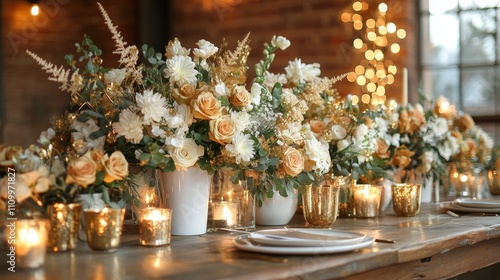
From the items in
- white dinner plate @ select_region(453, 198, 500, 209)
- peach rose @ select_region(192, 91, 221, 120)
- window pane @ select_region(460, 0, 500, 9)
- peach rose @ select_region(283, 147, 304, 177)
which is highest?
window pane @ select_region(460, 0, 500, 9)

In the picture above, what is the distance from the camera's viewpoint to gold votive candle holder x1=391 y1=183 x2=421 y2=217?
2.47 m

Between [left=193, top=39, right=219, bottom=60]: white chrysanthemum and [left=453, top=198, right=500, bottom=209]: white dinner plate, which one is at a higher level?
[left=193, top=39, right=219, bottom=60]: white chrysanthemum

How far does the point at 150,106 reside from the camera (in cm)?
185

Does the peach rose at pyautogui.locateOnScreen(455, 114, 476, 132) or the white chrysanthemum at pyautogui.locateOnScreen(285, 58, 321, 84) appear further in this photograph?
the peach rose at pyautogui.locateOnScreen(455, 114, 476, 132)

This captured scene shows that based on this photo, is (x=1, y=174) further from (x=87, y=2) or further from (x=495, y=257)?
(x=87, y=2)

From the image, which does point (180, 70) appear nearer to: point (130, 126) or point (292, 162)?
point (130, 126)

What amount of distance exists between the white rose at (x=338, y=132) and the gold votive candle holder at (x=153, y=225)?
0.71 m

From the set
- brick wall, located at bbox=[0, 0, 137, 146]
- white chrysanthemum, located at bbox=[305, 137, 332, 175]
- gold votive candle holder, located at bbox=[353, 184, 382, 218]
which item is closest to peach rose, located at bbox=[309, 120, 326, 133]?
white chrysanthemum, located at bbox=[305, 137, 332, 175]

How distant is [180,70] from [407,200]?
3.06ft

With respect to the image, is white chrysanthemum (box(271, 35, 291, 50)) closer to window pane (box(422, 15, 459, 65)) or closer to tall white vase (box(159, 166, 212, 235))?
tall white vase (box(159, 166, 212, 235))

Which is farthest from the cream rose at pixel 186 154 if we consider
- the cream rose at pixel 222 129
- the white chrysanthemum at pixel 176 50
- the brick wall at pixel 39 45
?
the brick wall at pixel 39 45

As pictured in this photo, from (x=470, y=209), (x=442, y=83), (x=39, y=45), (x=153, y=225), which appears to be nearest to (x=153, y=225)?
(x=153, y=225)

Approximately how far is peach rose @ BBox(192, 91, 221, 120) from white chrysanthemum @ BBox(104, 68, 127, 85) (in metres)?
0.21

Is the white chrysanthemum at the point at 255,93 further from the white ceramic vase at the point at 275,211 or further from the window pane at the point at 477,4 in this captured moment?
the window pane at the point at 477,4
